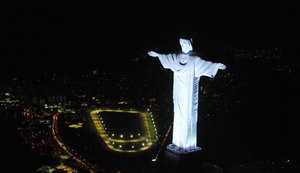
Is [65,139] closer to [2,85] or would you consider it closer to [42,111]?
[42,111]

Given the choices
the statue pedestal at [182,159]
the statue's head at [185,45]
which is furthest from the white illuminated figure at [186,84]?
the statue pedestal at [182,159]

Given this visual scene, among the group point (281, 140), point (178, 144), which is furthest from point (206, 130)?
point (178, 144)

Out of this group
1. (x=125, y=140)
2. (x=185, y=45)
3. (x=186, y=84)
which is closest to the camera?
(x=185, y=45)

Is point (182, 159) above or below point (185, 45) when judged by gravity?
below

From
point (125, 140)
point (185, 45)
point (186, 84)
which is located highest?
point (185, 45)

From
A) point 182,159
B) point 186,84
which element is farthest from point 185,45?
point 182,159

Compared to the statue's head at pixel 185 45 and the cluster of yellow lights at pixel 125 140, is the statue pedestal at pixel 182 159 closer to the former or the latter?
the statue's head at pixel 185 45

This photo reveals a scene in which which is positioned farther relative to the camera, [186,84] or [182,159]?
[186,84]

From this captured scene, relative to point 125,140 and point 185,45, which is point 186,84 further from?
point 125,140
